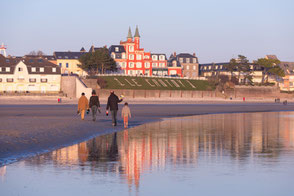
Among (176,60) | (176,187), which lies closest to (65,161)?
(176,187)

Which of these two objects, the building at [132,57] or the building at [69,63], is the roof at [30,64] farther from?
the building at [132,57]

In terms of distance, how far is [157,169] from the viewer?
52.1 feet

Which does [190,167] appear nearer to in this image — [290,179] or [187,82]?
[290,179]

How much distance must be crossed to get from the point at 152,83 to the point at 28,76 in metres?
36.5

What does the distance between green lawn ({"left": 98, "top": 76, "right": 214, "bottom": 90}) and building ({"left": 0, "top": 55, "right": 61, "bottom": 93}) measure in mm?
12966

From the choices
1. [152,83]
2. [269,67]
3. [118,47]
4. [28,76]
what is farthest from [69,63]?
[269,67]

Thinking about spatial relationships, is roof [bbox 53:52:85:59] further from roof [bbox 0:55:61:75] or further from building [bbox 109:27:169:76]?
roof [bbox 0:55:61:75]

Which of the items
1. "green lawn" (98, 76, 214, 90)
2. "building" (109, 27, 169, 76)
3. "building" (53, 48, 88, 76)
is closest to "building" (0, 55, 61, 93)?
"green lawn" (98, 76, 214, 90)

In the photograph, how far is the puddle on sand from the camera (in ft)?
41.8

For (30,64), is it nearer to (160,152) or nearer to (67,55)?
Answer: (67,55)

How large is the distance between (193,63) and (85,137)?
169 metres

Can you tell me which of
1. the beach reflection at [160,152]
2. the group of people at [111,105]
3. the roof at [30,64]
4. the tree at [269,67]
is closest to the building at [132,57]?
the roof at [30,64]

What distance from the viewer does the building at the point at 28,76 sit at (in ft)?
395

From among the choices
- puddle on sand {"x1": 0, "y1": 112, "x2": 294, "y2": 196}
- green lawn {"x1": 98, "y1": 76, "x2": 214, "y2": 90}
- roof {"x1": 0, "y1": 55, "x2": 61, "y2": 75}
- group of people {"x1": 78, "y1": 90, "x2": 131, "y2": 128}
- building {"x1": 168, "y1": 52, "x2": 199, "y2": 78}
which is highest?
building {"x1": 168, "y1": 52, "x2": 199, "y2": 78}
